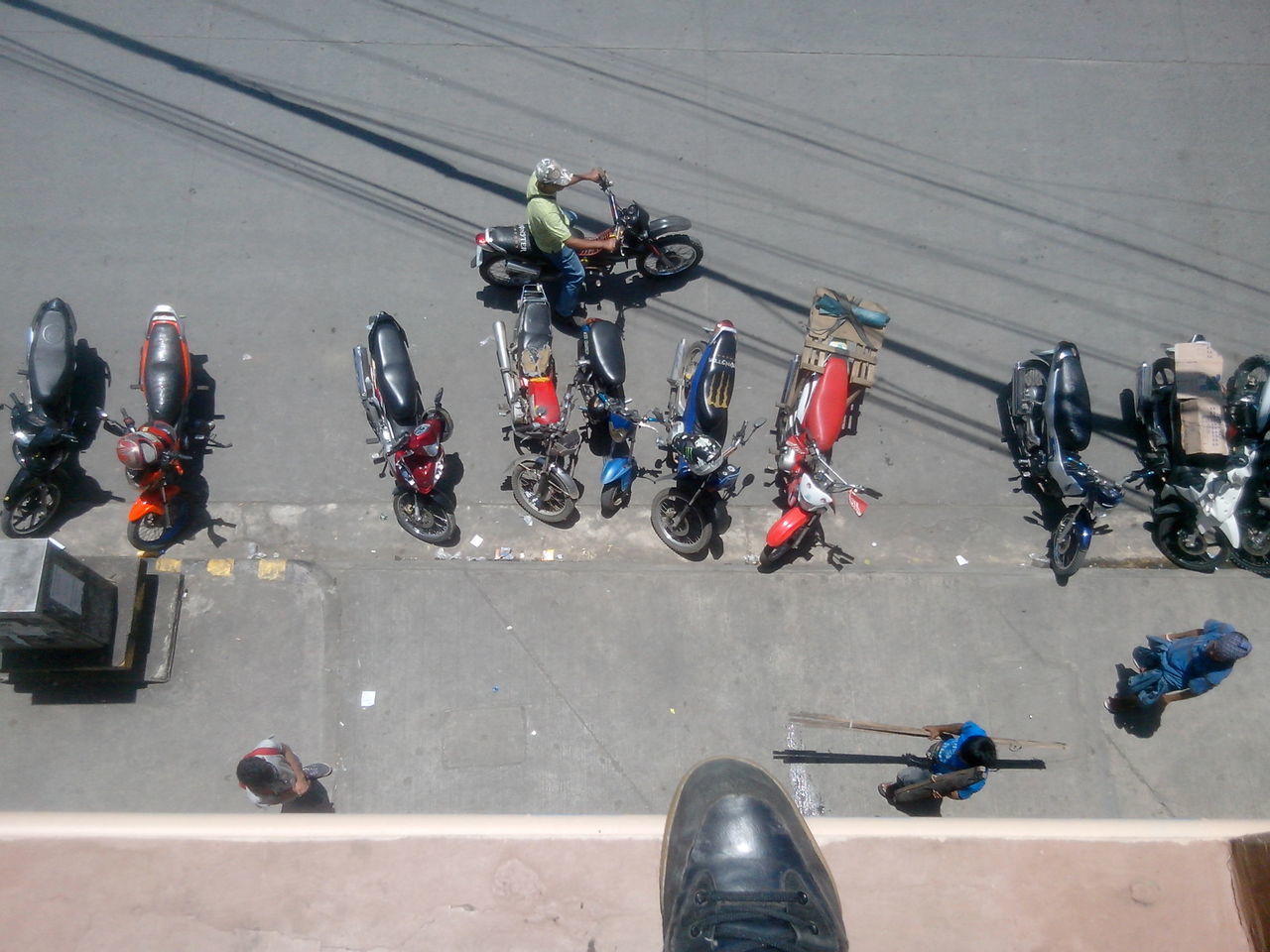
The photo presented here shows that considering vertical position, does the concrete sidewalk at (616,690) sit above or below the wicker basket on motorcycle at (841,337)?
below

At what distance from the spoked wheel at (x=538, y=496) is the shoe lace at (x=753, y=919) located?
15.1 feet

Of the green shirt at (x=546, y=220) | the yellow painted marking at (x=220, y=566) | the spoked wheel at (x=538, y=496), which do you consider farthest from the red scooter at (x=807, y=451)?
the yellow painted marking at (x=220, y=566)

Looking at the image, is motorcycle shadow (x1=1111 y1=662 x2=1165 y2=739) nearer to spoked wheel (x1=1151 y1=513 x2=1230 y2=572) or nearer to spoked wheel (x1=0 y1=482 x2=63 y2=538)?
spoked wheel (x1=1151 y1=513 x2=1230 y2=572)

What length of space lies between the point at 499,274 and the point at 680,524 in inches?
127

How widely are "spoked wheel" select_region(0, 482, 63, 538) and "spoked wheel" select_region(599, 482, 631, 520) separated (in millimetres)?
4961

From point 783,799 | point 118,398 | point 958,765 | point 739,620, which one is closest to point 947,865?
point 783,799

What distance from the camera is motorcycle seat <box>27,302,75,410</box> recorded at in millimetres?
6914

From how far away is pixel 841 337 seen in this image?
A: 7.83 meters

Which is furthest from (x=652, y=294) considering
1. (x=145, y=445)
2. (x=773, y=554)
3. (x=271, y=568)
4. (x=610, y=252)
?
(x=145, y=445)

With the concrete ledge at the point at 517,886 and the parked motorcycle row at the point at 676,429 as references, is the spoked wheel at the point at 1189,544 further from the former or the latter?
the concrete ledge at the point at 517,886

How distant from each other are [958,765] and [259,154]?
9152 millimetres

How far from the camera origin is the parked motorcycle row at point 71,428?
6.80 m

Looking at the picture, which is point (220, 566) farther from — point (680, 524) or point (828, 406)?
point (828, 406)

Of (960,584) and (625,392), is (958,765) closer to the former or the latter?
(960,584)
